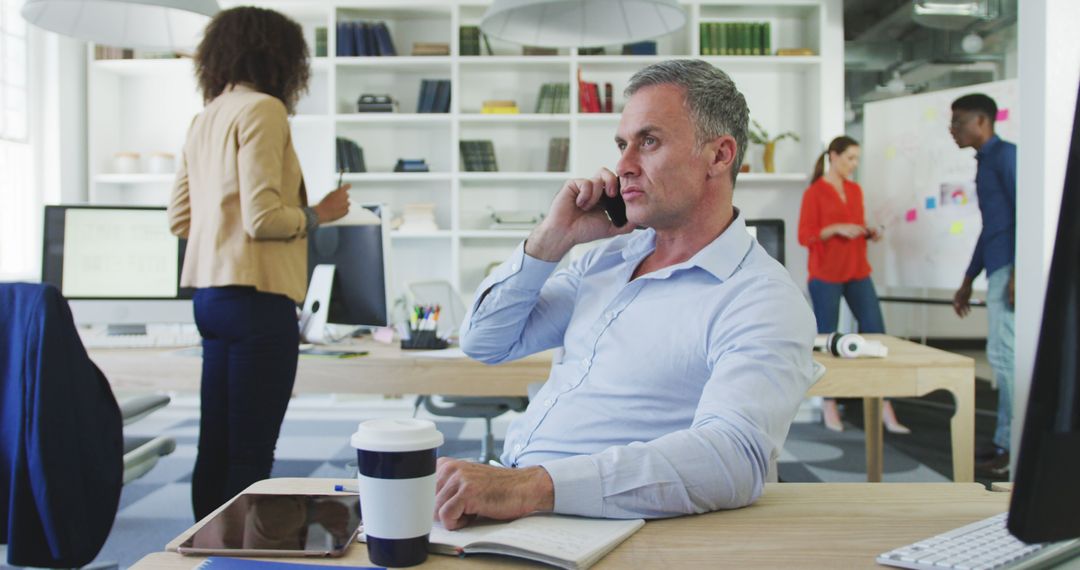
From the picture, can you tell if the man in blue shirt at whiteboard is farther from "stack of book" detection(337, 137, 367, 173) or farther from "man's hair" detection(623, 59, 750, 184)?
"stack of book" detection(337, 137, 367, 173)

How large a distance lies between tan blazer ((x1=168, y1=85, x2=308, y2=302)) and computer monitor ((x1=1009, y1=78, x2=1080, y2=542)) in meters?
1.76

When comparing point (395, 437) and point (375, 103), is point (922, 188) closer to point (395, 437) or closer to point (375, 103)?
point (375, 103)

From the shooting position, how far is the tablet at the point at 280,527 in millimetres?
786

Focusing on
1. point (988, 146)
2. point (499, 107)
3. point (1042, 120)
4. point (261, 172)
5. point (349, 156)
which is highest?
point (499, 107)

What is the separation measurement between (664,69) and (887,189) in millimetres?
4162


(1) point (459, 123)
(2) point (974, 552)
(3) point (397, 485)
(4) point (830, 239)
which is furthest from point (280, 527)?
(1) point (459, 123)

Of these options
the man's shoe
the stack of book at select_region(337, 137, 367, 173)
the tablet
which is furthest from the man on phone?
the stack of book at select_region(337, 137, 367, 173)

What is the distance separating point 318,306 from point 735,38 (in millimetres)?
3249

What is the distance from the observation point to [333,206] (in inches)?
90.7

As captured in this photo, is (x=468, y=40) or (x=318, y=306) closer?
(x=318, y=306)

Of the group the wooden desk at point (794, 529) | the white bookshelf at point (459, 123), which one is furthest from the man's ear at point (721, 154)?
the white bookshelf at point (459, 123)

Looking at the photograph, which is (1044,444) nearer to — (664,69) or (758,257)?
(758,257)

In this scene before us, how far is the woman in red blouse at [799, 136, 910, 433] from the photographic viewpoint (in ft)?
15.2

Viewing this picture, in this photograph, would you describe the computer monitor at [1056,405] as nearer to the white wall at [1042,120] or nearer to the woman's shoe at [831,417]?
the white wall at [1042,120]
